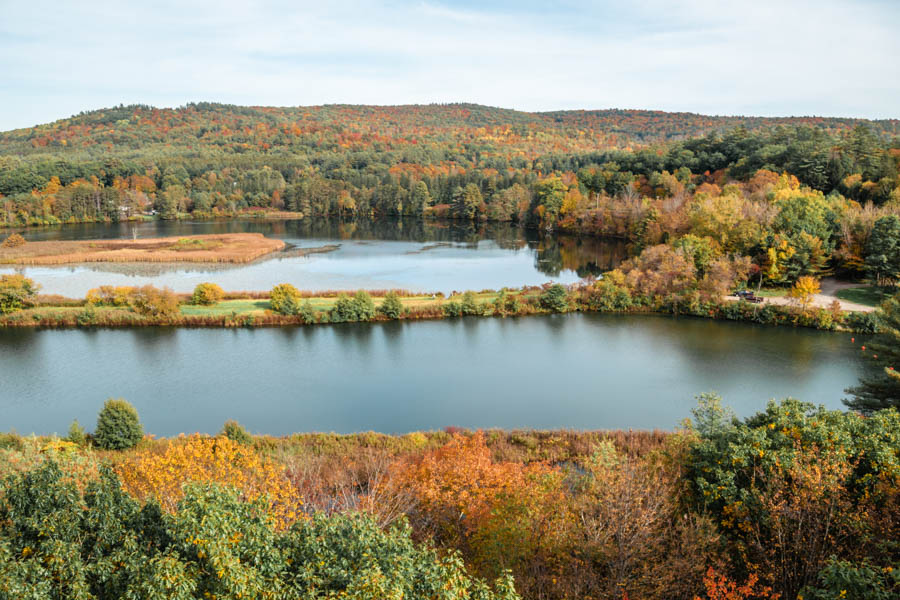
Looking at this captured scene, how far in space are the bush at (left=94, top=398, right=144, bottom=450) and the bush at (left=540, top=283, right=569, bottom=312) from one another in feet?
79.9

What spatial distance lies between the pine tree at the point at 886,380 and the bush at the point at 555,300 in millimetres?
17917

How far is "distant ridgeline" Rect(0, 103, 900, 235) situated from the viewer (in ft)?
215

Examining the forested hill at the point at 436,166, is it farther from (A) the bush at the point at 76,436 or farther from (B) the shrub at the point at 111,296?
(B) the shrub at the point at 111,296

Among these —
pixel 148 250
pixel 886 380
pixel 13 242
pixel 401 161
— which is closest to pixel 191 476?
pixel 886 380

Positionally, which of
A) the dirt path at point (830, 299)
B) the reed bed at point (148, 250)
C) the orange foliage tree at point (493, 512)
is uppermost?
the reed bed at point (148, 250)

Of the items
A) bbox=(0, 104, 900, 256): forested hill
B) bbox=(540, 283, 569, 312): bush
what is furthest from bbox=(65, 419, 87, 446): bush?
bbox=(0, 104, 900, 256): forested hill

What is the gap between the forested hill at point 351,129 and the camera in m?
140

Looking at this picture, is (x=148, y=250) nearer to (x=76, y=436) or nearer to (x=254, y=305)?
(x=254, y=305)

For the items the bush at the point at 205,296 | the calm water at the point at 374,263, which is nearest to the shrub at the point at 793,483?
the bush at the point at 205,296

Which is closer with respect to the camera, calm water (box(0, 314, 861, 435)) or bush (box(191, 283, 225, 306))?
calm water (box(0, 314, 861, 435))

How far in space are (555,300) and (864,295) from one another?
744 inches

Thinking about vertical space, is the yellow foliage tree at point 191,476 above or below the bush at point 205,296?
below

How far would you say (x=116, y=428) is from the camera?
1914cm

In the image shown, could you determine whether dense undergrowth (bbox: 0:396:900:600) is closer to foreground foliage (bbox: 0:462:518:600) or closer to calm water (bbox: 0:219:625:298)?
foreground foliage (bbox: 0:462:518:600)
